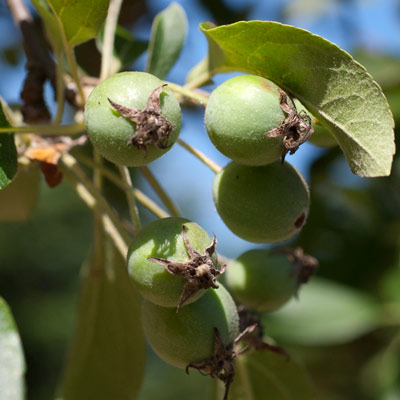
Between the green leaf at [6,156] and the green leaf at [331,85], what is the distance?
0.36m

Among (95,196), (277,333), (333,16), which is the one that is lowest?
(277,333)

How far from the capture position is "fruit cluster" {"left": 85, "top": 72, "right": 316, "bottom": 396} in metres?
0.74

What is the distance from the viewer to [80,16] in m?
0.92

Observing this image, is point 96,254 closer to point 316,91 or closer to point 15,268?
point 316,91

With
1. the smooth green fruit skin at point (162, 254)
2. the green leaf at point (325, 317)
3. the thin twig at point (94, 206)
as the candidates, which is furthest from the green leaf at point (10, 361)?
the green leaf at point (325, 317)

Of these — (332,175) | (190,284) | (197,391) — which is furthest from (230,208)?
(197,391)

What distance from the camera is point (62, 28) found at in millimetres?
960

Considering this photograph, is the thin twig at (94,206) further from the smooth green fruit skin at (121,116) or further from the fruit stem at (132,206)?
the smooth green fruit skin at (121,116)

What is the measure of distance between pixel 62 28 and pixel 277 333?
1561 millimetres

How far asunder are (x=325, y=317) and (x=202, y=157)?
Result: 1.49 metres

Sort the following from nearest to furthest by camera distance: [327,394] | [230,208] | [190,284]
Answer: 1. [190,284]
2. [230,208]
3. [327,394]

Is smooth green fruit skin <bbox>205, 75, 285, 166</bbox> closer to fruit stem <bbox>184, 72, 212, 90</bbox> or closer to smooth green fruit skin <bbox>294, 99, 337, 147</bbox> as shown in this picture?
smooth green fruit skin <bbox>294, 99, 337, 147</bbox>

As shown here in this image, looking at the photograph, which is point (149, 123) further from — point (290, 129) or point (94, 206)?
point (94, 206)

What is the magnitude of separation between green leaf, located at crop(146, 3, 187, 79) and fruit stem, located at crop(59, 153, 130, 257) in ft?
0.78
